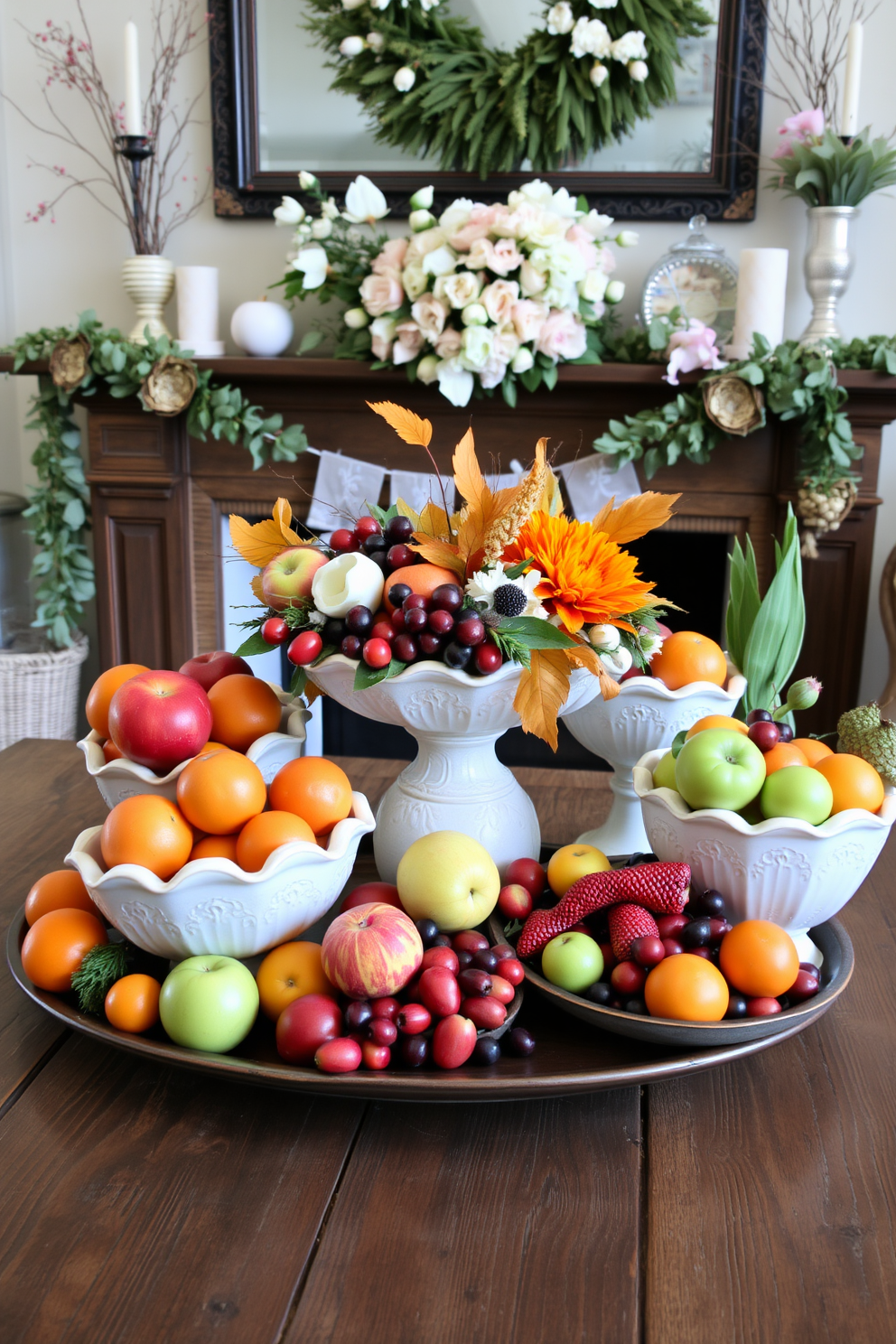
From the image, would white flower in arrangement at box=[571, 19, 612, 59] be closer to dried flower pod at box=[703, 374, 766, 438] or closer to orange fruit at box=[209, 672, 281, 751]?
dried flower pod at box=[703, 374, 766, 438]

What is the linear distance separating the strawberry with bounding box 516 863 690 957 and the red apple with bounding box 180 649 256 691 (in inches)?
14.6

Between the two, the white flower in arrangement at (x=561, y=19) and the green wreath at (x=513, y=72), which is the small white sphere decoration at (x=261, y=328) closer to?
the green wreath at (x=513, y=72)

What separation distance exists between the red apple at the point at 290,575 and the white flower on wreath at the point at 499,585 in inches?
5.8

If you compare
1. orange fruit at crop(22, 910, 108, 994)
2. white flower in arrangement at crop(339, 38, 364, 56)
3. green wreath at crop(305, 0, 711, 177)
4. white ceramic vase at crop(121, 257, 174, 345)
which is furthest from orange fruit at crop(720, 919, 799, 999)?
white flower in arrangement at crop(339, 38, 364, 56)

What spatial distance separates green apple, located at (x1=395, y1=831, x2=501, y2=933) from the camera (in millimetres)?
773

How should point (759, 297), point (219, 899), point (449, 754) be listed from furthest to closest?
point (759, 297) < point (449, 754) < point (219, 899)

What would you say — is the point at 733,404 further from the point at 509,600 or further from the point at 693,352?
the point at 509,600

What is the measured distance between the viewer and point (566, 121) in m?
2.38

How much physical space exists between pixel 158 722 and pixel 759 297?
193 cm

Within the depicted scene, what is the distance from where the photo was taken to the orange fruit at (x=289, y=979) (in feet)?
2.33

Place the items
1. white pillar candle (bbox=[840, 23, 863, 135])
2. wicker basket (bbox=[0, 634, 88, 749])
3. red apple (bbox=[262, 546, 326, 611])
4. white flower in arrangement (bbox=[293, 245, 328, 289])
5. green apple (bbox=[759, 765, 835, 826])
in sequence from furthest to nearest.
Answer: wicker basket (bbox=[0, 634, 88, 749])
white flower in arrangement (bbox=[293, 245, 328, 289])
white pillar candle (bbox=[840, 23, 863, 135])
red apple (bbox=[262, 546, 326, 611])
green apple (bbox=[759, 765, 835, 826])

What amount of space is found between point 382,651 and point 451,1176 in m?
0.37

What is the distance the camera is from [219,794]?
0.75 meters

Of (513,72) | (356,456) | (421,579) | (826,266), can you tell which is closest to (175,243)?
(356,456)
